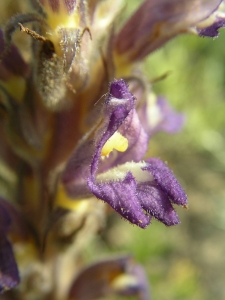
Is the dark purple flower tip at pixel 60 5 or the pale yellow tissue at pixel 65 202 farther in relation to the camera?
the pale yellow tissue at pixel 65 202

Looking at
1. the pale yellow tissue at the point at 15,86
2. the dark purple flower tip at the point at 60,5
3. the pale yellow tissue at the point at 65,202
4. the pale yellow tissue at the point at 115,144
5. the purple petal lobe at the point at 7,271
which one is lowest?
the purple petal lobe at the point at 7,271

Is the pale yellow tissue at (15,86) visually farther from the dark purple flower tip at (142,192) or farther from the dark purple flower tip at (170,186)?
the dark purple flower tip at (170,186)

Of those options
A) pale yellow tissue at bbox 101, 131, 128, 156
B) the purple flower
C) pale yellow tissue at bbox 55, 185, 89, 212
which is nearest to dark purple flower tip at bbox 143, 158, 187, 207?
the purple flower

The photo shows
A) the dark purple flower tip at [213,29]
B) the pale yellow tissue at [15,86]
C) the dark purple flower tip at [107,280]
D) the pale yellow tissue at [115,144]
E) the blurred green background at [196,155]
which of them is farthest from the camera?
the blurred green background at [196,155]

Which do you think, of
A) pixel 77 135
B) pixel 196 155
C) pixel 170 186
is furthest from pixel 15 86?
pixel 196 155

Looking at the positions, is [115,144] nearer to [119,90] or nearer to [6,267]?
[119,90]

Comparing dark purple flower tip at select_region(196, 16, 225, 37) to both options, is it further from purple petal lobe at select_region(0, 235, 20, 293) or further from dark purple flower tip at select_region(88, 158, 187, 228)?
purple petal lobe at select_region(0, 235, 20, 293)

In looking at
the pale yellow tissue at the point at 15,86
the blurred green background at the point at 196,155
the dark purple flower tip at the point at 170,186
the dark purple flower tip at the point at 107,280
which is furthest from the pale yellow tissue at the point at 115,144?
the blurred green background at the point at 196,155
